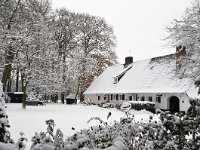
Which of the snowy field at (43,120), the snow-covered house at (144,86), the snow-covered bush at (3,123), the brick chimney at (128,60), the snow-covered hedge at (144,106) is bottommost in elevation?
the snowy field at (43,120)

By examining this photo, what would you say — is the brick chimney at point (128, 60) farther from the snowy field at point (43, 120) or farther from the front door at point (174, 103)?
the snowy field at point (43, 120)

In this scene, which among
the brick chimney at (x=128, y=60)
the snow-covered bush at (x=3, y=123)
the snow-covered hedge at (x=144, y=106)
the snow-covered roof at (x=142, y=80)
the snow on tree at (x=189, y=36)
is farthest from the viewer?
the brick chimney at (x=128, y=60)

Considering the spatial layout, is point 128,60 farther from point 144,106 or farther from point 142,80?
point 144,106

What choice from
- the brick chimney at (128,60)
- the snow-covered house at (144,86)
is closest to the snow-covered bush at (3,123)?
the snow-covered house at (144,86)

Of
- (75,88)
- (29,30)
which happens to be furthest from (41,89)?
(29,30)

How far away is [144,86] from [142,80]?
78.5 inches

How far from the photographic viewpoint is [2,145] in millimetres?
3061

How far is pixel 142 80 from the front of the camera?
4606cm

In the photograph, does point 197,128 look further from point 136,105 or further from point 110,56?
point 110,56

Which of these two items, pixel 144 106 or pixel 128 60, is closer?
pixel 144 106

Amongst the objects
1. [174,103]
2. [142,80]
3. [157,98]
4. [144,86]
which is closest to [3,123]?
[174,103]

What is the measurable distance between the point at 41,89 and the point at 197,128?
1867 inches

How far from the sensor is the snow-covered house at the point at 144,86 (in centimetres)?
3719

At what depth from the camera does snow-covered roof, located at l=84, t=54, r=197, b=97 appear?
39.1m
